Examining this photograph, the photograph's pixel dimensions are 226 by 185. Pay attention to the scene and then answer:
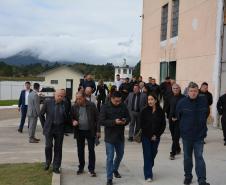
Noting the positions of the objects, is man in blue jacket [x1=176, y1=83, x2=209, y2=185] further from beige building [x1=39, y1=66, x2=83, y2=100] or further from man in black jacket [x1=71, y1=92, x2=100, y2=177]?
beige building [x1=39, y1=66, x2=83, y2=100]

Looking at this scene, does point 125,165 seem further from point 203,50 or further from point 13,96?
point 13,96

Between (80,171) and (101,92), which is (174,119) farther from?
(101,92)

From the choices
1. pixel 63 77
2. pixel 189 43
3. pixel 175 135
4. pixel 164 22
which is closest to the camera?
pixel 175 135

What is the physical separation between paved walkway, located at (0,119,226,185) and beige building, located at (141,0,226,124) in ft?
13.0

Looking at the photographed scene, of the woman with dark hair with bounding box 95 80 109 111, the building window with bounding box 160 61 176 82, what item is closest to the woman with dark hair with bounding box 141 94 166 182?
the woman with dark hair with bounding box 95 80 109 111

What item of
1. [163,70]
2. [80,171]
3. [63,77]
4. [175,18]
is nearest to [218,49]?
[175,18]

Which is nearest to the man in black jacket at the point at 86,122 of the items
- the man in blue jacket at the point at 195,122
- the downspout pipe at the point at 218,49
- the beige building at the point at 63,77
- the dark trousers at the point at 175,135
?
the man in blue jacket at the point at 195,122

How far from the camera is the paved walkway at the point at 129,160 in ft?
30.1

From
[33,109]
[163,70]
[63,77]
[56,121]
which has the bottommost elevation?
[33,109]

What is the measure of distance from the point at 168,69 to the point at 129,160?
14.6 m

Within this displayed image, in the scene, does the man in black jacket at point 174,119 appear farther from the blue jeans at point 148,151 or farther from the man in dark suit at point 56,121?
the man in dark suit at point 56,121

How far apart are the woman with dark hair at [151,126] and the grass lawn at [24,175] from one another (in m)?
1.87

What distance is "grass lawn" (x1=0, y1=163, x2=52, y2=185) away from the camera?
29.2 ft

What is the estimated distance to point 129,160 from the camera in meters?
11.2
